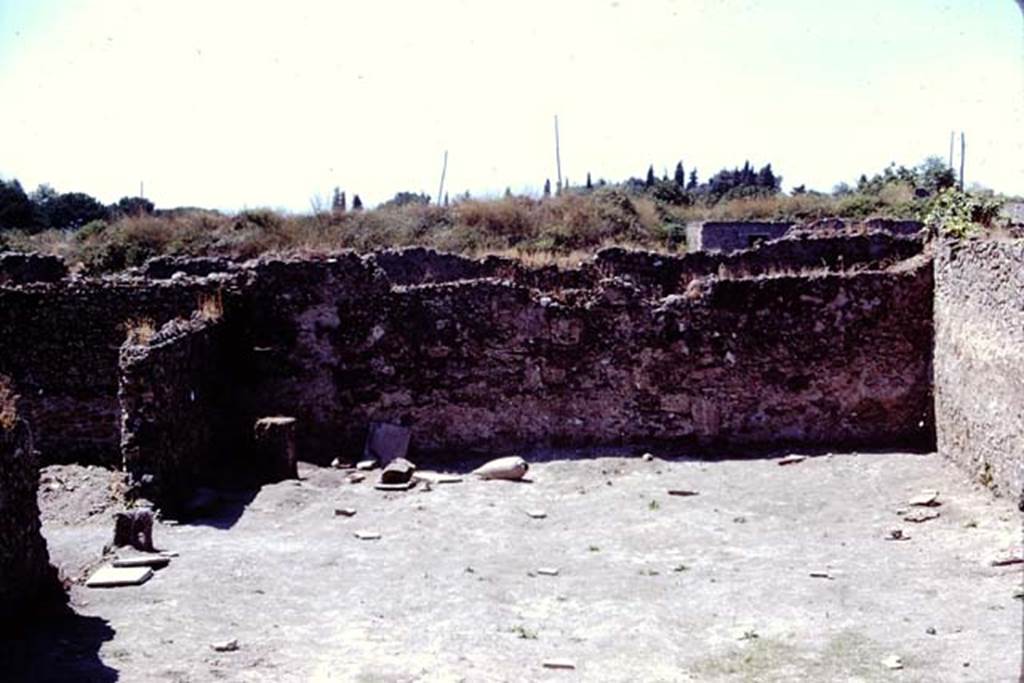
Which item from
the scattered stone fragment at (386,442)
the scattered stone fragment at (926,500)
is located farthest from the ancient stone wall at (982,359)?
the scattered stone fragment at (386,442)

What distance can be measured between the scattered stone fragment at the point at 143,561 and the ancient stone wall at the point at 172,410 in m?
1.72

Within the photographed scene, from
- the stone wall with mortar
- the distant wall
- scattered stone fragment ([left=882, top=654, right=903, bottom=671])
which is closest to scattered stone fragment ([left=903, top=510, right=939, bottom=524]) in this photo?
the stone wall with mortar

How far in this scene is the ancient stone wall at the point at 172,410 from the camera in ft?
36.3

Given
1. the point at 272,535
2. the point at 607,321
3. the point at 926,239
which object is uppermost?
the point at 926,239

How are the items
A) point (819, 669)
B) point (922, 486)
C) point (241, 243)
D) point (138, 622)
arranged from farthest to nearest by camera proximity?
1. point (241, 243)
2. point (922, 486)
3. point (138, 622)
4. point (819, 669)

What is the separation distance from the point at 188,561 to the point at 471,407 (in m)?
5.33

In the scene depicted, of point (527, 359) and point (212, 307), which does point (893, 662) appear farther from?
point (212, 307)

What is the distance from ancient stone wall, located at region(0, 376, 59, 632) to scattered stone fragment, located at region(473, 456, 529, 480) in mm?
5835

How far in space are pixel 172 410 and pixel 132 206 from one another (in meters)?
37.9

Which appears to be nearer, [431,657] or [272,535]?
[431,657]

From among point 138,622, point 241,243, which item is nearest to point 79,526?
point 138,622

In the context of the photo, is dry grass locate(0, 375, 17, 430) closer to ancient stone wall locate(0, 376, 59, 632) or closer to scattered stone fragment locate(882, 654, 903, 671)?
ancient stone wall locate(0, 376, 59, 632)

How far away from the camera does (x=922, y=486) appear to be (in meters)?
11.6

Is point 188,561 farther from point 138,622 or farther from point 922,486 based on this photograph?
point 922,486
